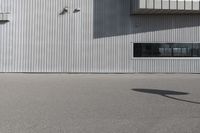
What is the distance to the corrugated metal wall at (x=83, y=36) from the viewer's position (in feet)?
72.8

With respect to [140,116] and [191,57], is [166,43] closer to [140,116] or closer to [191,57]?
[191,57]

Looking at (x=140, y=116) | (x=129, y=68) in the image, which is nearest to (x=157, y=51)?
(x=129, y=68)

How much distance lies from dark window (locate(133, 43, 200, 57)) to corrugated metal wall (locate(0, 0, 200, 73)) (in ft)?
1.17

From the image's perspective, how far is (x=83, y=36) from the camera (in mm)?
22375

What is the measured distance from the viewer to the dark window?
2275cm

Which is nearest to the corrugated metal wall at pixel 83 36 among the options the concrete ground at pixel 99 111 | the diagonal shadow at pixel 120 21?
the diagonal shadow at pixel 120 21

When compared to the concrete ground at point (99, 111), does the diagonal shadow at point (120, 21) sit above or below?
above

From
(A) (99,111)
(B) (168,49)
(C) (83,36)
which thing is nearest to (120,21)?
(C) (83,36)

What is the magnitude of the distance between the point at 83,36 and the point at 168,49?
583 centimetres

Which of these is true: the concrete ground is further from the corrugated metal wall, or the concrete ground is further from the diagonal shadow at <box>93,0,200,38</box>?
the diagonal shadow at <box>93,0,200,38</box>

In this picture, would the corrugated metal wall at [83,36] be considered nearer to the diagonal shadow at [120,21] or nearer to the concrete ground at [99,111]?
the diagonal shadow at [120,21]

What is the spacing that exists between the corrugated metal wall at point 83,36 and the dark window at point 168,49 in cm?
36

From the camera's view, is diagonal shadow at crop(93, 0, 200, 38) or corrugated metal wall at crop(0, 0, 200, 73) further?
diagonal shadow at crop(93, 0, 200, 38)

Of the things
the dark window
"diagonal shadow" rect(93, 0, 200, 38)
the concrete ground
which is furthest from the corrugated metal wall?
the concrete ground
